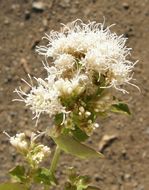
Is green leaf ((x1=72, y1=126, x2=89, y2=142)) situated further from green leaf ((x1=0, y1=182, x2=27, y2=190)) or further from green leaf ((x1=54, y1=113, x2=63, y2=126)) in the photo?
green leaf ((x1=0, y1=182, x2=27, y2=190))

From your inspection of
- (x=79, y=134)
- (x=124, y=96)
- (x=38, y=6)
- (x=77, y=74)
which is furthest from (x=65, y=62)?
(x=38, y=6)

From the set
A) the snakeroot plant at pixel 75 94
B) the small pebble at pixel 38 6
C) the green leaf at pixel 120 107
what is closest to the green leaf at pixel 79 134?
the snakeroot plant at pixel 75 94

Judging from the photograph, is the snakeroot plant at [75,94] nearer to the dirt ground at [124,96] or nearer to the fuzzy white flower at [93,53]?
the fuzzy white flower at [93,53]

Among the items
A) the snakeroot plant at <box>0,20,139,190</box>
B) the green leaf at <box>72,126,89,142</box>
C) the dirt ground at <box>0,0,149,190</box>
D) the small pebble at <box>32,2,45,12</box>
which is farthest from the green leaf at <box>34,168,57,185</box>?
the small pebble at <box>32,2,45,12</box>

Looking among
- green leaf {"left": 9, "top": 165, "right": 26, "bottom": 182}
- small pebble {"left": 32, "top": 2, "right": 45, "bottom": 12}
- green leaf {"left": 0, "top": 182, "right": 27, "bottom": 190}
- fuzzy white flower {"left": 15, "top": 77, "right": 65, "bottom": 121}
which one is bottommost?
green leaf {"left": 0, "top": 182, "right": 27, "bottom": 190}

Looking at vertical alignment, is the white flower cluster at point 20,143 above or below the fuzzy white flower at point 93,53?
below

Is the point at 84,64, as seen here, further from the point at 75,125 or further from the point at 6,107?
the point at 6,107
